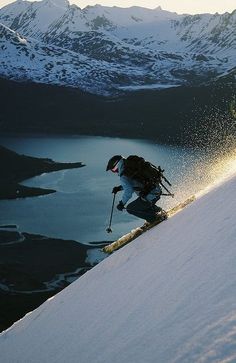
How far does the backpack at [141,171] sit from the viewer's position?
13969 mm

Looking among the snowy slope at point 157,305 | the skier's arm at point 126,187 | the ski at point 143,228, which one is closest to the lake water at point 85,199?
the ski at point 143,228

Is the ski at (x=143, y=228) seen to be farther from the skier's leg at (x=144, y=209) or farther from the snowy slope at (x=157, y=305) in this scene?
the snowy slope at (x=157, y=305)

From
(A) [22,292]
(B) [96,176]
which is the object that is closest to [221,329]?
(A) [22,292]

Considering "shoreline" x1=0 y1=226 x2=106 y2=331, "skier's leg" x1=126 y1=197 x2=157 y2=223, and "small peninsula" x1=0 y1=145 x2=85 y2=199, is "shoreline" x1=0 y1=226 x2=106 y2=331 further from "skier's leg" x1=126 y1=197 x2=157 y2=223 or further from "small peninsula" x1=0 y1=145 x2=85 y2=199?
"skier's leg" x1=126 y1=197 x2=157 y2=223

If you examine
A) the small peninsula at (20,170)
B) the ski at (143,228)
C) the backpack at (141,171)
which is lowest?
the small peninsula at (20,170)

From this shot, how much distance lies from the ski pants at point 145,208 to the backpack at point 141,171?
0.52m

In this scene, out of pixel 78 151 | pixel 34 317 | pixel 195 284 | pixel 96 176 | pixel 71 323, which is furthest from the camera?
pixel 78 151

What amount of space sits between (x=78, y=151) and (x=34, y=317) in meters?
169

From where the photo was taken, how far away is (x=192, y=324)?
6484 millimetres

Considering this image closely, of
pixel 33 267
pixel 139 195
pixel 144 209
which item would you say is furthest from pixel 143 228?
pixel 33 267

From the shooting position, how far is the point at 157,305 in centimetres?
803

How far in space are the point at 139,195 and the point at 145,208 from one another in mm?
416

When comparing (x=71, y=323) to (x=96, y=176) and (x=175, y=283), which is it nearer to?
(x=175, y=283)

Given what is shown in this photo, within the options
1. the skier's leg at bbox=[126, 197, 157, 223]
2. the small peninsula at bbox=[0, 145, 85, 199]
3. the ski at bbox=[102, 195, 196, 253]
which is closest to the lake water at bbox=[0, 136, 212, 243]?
the small peninsula at bbox=[0, 145, 85, 199]
